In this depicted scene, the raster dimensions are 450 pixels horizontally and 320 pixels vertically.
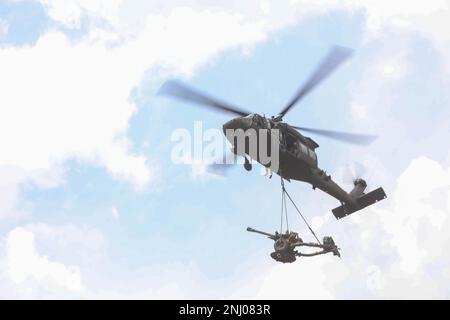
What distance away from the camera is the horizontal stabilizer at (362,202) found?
1299 inches

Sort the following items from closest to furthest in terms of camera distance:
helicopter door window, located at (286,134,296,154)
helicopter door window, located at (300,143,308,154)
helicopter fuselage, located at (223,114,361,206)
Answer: helicopter fuselage, located at (223,114,361,206) → helicopter door window, located at (286,134,296,154) → helicopter door window, located at (300,143,308,154)

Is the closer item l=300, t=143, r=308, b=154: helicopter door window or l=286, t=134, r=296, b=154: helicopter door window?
l=286, t=134, r=296, b=154: helicopter door window

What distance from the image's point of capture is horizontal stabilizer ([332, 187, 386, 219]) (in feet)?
108

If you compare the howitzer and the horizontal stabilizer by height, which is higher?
the horizontal stabilizer

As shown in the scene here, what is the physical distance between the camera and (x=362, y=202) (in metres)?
33.2

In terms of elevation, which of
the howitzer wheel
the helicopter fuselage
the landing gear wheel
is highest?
the helicopter fuselage

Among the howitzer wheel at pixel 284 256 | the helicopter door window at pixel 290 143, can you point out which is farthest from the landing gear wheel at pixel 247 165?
the howitzer wheel at pixel 284 256

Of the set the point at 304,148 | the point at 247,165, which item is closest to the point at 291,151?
the point at 304,148

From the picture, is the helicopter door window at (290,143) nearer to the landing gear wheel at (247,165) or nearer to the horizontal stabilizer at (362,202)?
the landing gear wheel at (247,165)

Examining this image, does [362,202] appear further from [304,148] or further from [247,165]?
[247,165]

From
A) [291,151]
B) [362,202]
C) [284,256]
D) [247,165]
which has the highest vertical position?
[362,202]

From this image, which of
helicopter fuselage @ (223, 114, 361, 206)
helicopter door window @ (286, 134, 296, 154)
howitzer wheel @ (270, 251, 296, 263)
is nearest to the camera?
helicopter fuselage @ (223, 114, 361, 206)

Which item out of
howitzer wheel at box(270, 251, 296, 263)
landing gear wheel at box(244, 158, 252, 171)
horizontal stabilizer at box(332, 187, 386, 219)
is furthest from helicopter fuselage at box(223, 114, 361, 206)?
howitzer wheel at box(270, 251, 296, 263)

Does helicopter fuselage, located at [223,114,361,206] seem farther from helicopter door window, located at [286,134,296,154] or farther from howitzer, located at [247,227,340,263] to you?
howitzer, located at [247,227,340,263]
